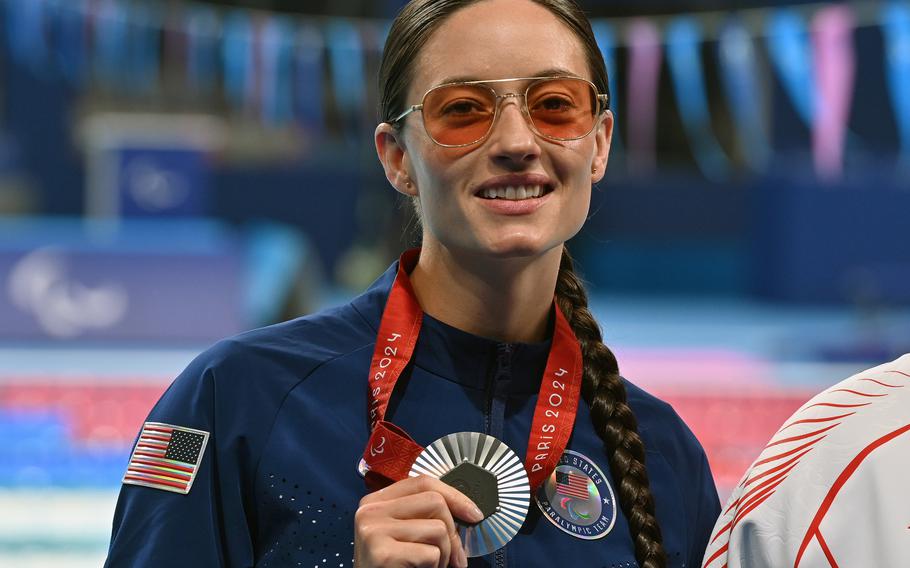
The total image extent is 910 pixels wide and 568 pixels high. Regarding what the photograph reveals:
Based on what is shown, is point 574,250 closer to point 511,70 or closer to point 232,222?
point 232,222

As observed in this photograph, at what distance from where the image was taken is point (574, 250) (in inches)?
657

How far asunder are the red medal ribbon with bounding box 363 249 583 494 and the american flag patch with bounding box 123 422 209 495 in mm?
212

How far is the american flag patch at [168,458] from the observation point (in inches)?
58.7

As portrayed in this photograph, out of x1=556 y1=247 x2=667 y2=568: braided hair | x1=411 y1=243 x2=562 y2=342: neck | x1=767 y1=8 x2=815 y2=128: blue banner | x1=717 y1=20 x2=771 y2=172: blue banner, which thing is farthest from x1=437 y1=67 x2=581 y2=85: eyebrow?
x1=717 y1=20 x2=771 y2=172: blue banner

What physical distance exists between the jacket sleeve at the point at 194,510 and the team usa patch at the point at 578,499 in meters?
0.39

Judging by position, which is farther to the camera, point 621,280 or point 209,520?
point 621,280

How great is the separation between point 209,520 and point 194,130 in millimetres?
11391

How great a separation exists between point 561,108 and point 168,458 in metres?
0.67

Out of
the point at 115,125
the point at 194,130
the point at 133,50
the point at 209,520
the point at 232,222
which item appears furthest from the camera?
the point at 232,222

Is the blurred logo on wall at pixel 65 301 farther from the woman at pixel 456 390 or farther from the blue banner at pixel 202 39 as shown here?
the woman at pixel 456 390

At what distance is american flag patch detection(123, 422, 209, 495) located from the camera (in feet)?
4.90

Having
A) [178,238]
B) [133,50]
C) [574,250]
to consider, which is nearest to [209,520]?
[178,238]

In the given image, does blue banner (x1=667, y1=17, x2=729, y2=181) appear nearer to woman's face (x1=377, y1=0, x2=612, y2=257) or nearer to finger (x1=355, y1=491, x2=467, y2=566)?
woman's face (x1=377, y1=0, x2=612, y2=257)

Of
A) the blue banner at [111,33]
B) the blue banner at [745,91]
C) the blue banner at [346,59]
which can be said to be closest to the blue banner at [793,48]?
the blue banner at [745,91]
